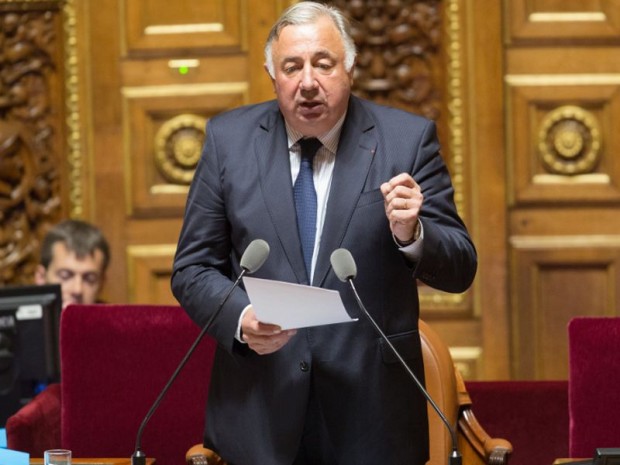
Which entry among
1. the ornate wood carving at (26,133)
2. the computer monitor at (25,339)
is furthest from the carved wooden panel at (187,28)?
the computer monitor at (25,339)

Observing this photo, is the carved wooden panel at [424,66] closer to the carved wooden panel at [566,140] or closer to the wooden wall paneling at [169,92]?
the carved wooden panel at [566,140]

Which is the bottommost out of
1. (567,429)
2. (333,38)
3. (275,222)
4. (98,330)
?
(567,429)

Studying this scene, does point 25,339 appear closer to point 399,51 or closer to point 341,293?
point 341,293

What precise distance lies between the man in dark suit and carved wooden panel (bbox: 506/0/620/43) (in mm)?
2351

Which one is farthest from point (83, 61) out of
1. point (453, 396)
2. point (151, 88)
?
point (453, 396)

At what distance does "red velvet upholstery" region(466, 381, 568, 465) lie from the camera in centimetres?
359

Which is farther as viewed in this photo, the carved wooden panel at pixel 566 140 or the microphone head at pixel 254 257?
the carved wooden panel at pixel 566 140

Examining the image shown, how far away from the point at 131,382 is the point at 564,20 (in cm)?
232

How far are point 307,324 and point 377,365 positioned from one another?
0.34m

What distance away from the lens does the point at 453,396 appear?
3.10 meters

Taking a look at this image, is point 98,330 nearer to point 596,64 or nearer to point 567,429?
point 567,429

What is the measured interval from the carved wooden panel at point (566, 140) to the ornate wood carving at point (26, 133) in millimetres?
1837

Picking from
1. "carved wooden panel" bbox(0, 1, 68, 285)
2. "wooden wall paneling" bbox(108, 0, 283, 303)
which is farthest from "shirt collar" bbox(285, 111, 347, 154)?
"carved wooden panel" bbox(0, 1, 68, 285)

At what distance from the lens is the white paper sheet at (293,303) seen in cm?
204
